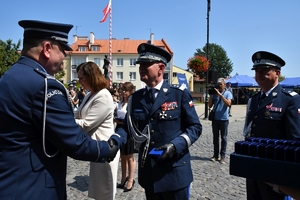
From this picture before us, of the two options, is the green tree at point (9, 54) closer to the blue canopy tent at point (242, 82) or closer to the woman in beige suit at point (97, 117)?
the blue canopy tent at point (242, 82)

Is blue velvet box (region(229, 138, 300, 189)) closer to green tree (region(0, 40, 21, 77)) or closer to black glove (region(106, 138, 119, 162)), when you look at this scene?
black glove (region(106, 138, 119, 162))

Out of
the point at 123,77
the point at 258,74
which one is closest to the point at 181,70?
the point at 123,77

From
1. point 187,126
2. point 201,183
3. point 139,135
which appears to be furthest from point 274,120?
point 201,183

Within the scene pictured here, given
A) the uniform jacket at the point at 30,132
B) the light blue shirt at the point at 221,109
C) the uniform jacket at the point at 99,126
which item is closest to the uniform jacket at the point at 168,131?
the uniform jacket at the point at 99,126

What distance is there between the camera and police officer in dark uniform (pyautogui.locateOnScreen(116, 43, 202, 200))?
2.76m

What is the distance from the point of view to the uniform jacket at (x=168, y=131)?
2.75 meters

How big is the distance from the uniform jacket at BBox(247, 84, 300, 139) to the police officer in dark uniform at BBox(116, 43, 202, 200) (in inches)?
29.8

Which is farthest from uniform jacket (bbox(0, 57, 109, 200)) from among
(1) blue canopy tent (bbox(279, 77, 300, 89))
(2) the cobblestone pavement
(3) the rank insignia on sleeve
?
(1) blue canopy tent (bbox(279, 77, 300, 89))

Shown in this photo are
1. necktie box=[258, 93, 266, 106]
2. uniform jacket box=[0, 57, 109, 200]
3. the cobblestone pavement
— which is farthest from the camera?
the cobblestone pavement

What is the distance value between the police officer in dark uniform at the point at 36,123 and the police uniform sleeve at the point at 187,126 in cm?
86

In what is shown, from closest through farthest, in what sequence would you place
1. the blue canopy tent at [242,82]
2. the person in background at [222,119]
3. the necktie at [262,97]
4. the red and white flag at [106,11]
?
the necktie at [262,97] < the person in background at [222,119] < the red and white flag at [106,11] < the blue canopy tent at [242,82]

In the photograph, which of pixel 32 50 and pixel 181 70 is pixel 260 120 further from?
pixel 181 70

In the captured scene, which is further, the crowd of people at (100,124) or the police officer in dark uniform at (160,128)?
the police officer in dark uniform at (160,128)

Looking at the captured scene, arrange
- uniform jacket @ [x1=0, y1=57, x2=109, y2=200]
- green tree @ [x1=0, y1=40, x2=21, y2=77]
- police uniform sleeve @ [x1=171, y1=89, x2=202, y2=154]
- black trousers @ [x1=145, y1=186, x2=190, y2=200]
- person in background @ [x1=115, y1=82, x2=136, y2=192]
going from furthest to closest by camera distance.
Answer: green tree @ [x1=0, y1=40, x2=21, y2=77] < person in background @ [x1=115, y1=82, x2=136, y2=192] < black trousers @ [x1=145, y1=186, x2=190, y2=200] < police uniform sleeve @ [x1=171, y1=89, x2=202, y2=154] < uniform jacket @ [x1=0, y1=57, x2=109, y2=200]
